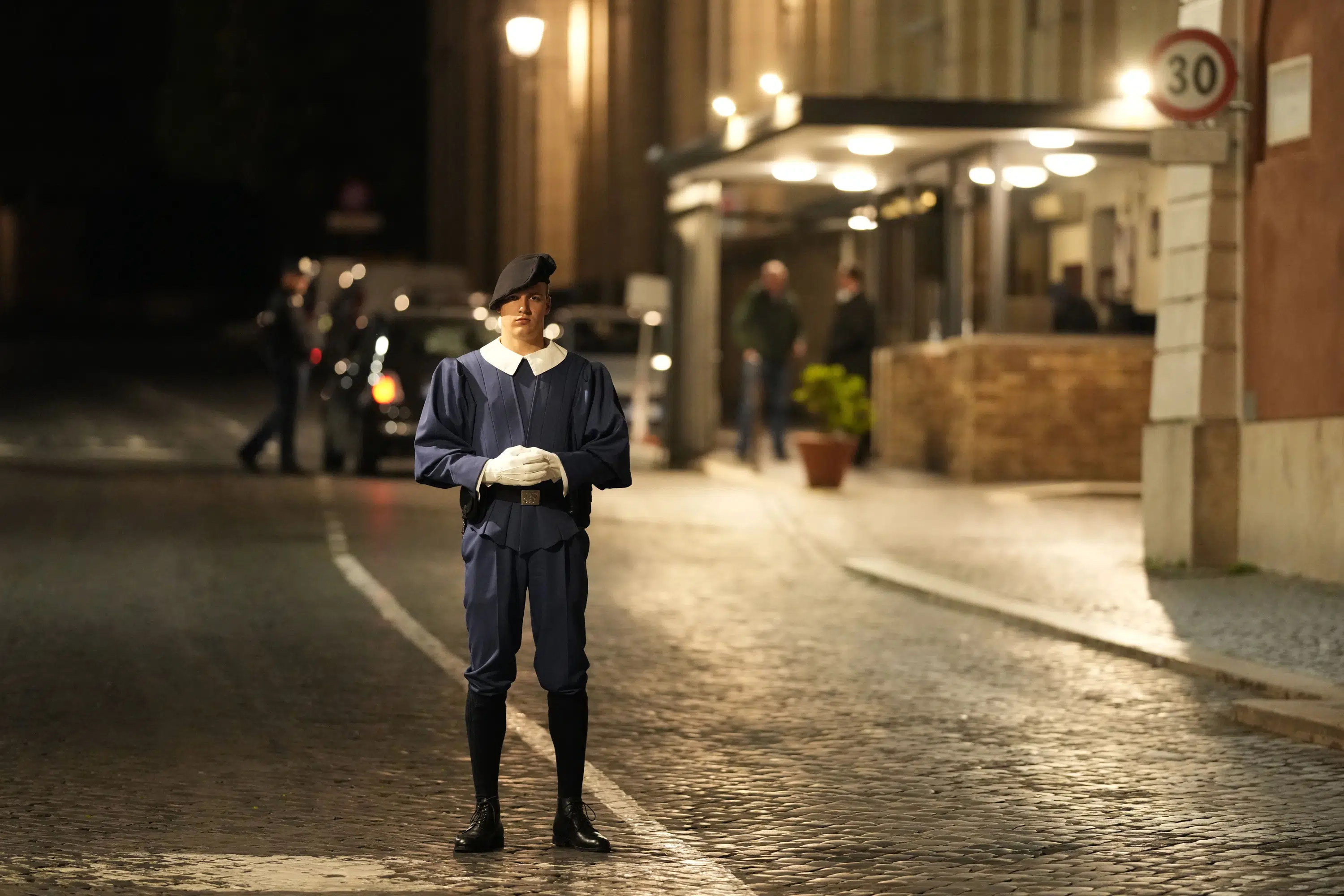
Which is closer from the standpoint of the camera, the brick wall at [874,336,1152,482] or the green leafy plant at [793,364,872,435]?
the green leafy plant at [793,364,872,435]

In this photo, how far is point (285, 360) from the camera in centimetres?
2525

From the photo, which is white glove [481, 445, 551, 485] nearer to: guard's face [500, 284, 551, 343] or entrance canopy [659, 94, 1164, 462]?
guard's face [500, 284, 551, 343]

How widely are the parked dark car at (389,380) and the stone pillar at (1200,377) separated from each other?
→ 9152mm

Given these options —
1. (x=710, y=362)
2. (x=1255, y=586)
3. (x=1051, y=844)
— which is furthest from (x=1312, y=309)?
(x=710, y=362)

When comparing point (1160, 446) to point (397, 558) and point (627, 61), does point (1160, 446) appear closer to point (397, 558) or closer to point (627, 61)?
point (397, 558)

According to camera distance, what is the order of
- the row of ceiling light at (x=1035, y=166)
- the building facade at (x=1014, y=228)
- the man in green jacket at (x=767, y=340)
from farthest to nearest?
the man in green jacket at (x=767, y=340), the row of ceiling light at (x=1035, y=166), the building facade at (x=1014, y=228)

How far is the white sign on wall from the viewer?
51.4 feet

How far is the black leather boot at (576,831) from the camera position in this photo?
24.1 ft

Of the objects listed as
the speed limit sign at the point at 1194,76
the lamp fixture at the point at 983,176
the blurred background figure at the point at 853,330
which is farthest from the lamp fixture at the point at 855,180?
the speed limit sign at the point at 1194,76

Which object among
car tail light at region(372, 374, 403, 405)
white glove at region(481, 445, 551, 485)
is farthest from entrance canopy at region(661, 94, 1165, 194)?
white glove at region(481, 445, 551, 485)

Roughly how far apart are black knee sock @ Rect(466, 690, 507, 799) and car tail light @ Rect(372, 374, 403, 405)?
17.3 metres

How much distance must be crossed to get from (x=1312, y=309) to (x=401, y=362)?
11060 mm

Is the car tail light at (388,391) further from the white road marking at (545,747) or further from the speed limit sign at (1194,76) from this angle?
the speed limit sign at (1194,76)

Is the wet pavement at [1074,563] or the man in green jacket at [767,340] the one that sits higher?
the man in green jacket at [767,340]
